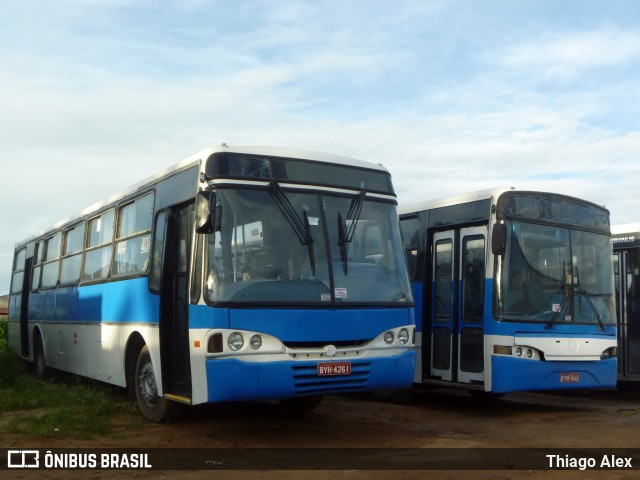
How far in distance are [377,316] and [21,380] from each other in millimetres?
8532

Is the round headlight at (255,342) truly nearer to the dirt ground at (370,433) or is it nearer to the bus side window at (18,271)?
the dirt ground at (370,433)

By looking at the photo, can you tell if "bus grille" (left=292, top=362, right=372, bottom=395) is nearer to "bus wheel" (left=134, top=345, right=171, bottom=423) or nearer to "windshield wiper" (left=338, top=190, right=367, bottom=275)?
"windshield wiper" (left=338, top=190, right=367, bottom=275)

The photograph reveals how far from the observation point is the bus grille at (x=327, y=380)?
8.56 m

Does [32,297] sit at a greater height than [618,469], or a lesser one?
greater

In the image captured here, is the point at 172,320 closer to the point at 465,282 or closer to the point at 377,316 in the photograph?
the point at 377,316

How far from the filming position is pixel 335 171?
9531mm

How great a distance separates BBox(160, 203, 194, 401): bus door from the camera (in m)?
9.37

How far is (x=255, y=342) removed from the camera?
845 cm

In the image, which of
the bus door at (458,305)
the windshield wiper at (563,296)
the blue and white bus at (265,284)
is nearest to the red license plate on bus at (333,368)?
the blue and white bus at (265,284)

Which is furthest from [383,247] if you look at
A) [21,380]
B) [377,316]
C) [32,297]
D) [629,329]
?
[32,297]

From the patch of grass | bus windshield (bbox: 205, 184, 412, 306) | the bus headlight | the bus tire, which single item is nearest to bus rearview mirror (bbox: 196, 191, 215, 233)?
bus windshield (bbox: 205, 184, 412, 306)

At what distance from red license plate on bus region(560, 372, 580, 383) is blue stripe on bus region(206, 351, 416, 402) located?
154 inches

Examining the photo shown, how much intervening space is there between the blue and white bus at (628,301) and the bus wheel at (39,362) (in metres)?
10.9

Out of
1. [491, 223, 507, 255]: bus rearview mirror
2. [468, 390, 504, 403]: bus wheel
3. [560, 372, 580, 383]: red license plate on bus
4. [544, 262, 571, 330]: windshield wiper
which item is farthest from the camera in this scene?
[468, 390, 504, 403]: bus wheel
